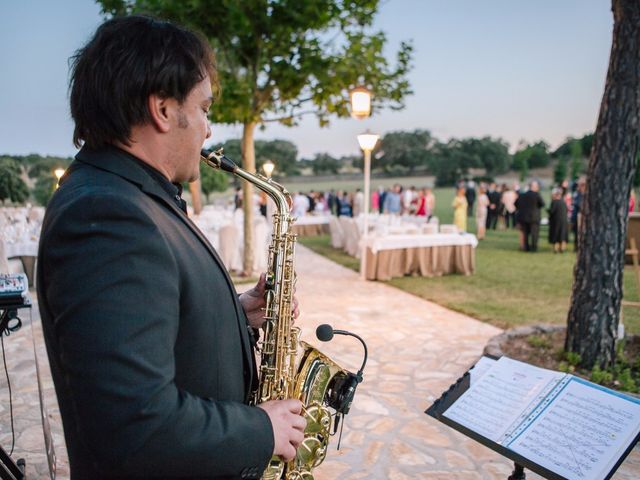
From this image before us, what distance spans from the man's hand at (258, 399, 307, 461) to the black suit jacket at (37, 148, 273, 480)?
5 cm

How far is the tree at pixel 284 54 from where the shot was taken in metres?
8.90

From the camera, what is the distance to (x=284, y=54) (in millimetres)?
9688

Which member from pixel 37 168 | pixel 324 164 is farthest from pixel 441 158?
pixel 37 168

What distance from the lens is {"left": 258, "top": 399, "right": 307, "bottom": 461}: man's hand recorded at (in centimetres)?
140

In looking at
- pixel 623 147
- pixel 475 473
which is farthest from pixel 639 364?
pixel 475 473

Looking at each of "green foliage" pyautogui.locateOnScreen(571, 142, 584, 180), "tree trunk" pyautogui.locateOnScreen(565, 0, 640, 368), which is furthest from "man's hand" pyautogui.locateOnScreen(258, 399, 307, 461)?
"green foliage" pyautogui.locateOnScreen(571, 142, 584, 180)

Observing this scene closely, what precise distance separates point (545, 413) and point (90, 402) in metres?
1.93

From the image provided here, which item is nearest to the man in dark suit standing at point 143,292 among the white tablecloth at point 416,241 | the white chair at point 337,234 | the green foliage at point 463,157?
the white tablecloth at point 416,241

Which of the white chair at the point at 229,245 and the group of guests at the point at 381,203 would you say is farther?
the group of guests at the point at 381,203

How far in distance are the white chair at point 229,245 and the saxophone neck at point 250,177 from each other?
972cm

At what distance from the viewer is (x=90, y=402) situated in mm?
1082

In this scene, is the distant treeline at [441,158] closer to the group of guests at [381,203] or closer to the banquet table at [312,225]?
the group of guests at [381,203]

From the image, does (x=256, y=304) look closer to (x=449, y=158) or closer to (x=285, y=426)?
(x=285, y=426)

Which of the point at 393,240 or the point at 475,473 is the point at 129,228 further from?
the point at 393,240
